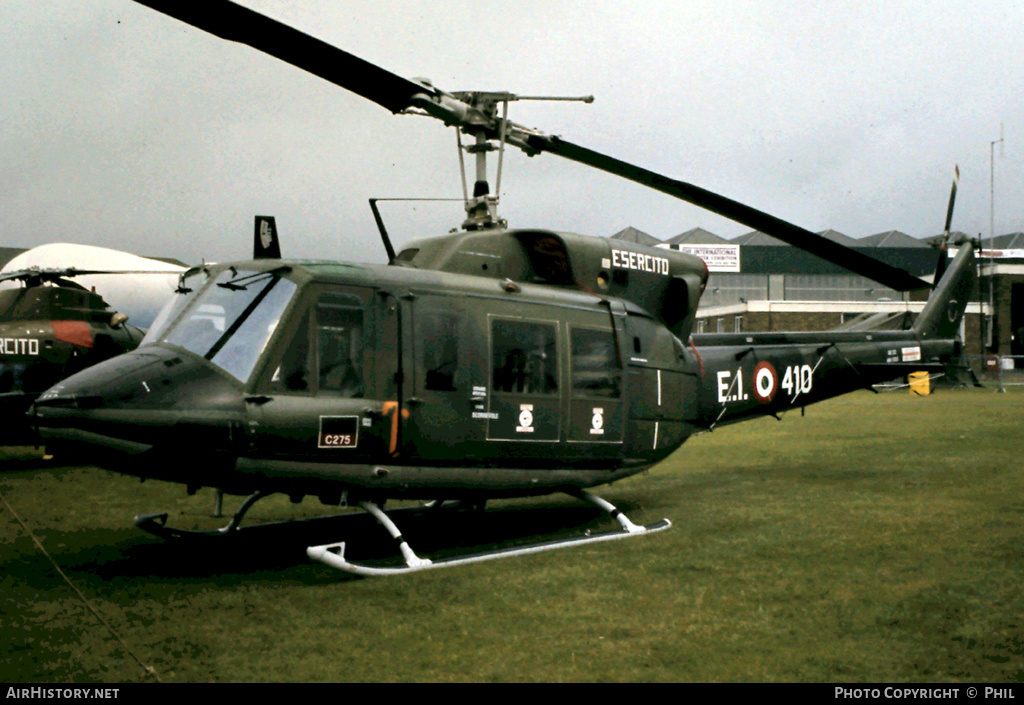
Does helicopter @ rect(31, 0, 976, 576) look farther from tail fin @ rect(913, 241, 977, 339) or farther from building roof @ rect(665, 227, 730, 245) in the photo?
building roof @ rect(665, 227, 730, 245)

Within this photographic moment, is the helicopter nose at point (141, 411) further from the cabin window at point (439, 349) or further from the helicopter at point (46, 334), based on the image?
the helicopter at point (46, 334)

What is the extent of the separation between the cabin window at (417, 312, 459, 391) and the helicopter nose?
155 centimetres

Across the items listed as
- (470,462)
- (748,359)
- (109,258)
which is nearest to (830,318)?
(109,258)

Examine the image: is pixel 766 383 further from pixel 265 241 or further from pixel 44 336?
pixel 44 336

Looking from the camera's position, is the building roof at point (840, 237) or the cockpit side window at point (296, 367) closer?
the cockpit side window at point (296, 367)

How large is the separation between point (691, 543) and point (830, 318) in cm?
Answer: 5699

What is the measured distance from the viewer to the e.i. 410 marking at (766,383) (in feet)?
33.6

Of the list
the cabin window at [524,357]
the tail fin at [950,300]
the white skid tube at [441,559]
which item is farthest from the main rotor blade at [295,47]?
the tail fin at [950,300]

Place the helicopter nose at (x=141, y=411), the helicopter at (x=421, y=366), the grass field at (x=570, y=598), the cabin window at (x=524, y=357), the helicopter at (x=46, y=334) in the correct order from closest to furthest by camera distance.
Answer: the grass field at (x=570, y=598) < the helicopter nose at (x=141, y=411) < the helicopter at (x=421, y=366) < the cabin window at (x=524, y=357) < the helicopter at (x=46, y=334)

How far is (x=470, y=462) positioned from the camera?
7449mm

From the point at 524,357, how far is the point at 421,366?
1.06 meters

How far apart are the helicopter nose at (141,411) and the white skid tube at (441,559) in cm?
110

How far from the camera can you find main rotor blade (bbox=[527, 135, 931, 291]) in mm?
8383
